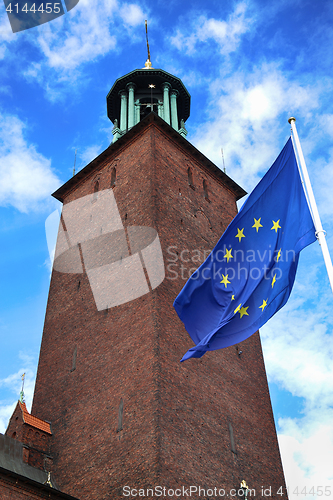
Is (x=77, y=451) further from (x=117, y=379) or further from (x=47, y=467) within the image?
(x=117, y=379)

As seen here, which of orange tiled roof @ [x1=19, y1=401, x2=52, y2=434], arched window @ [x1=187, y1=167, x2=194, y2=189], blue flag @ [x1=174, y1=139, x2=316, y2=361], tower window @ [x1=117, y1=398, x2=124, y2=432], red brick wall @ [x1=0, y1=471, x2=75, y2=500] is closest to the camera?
blue flag @ [x1=174, y1=139, x2=316, y2=361]

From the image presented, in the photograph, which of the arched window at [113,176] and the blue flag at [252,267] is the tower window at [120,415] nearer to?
the blue flag at [252,267]

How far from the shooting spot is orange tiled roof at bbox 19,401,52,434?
20.4 metres

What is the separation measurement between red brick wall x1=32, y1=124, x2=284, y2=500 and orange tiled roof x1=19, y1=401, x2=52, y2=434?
34 centimetres

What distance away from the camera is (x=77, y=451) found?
19.2 m

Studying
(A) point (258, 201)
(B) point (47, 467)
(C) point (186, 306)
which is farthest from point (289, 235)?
(B) point (47, 467)

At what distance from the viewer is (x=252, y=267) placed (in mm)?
12250

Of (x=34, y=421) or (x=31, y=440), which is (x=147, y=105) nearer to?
(x=34, y=421)

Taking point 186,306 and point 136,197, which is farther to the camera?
point 136,197

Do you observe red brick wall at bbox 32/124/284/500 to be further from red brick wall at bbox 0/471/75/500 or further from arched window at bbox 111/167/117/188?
red brick wall at bbox 0/471/75/500

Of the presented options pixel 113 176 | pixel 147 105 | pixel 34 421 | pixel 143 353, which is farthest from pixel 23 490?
pixel 147 105

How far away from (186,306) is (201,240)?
1272 centimetres

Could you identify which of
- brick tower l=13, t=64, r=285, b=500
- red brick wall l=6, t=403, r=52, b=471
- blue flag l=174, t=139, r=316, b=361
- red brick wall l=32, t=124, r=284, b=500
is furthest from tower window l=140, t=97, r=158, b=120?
blue flag l=174, t=139, r=316, b=361

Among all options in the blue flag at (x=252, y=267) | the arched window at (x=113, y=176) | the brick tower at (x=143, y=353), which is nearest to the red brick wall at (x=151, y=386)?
the brick tower at (x=143, y=353)
